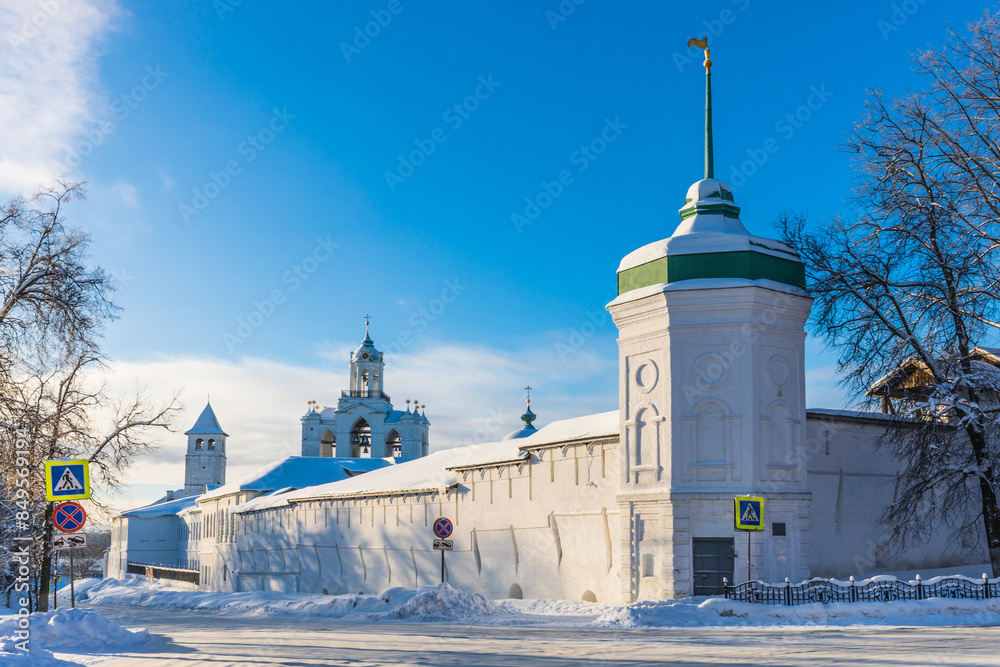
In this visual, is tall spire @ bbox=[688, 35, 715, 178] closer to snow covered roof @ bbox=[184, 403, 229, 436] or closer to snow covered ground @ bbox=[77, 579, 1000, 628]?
snow covered ground @ bbox=[77, 579, 1000, 628]

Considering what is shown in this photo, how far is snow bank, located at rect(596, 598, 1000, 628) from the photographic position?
15.9m

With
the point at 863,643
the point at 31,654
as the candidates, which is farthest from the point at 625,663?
the point at 31,654

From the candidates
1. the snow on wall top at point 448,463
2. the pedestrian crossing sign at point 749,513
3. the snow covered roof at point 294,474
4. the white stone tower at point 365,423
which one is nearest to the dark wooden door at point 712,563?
the pedestrian crossing sign at point 749,513

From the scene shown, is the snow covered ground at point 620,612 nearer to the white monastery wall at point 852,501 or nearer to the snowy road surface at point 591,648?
the snowy road surface at point 591,648

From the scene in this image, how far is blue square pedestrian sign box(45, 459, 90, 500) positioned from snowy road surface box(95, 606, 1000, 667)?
308 centimetres

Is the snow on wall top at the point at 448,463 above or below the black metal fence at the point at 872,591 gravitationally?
above

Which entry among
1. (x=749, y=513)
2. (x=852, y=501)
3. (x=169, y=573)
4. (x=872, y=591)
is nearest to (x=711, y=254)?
(x=749, y=513)

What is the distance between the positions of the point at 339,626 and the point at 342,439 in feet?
247

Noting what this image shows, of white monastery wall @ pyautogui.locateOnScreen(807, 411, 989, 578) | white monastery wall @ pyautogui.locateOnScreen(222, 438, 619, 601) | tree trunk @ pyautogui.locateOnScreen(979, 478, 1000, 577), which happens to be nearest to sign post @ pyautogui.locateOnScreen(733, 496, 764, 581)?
white monastery wall @ pyautogui.locateOnScreen(807, 411, 989, 578)

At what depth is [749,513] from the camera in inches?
737

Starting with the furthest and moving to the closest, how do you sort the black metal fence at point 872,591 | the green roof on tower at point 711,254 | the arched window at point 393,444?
the arched window at point 393,444
the green roof on tower at point 711,254
the black metal fence at point 872,591

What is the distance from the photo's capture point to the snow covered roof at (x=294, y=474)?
57812 millimetres

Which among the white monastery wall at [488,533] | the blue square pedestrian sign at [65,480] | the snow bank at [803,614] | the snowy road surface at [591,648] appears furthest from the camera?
the white monastery wall at [488,533]

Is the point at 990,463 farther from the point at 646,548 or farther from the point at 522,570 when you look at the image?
the point at 522,570
